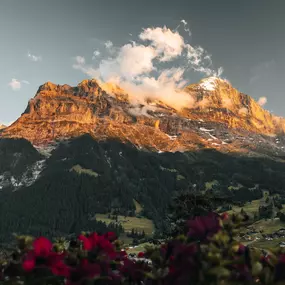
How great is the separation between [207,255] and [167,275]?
693mm

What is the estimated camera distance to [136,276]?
17.4 feet

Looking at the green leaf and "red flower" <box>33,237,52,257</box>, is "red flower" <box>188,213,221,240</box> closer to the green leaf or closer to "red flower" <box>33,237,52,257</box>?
the green leaf

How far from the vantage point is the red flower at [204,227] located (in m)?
4.76

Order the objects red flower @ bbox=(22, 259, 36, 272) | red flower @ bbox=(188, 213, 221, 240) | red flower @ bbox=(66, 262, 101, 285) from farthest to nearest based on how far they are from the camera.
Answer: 1. red flower @ bbox=(188, 213, 221, 240)
2. red flower @ bbox=(66, 262, 101, 285)
3. red flower @ bbox=(22, 259, 36, 272)

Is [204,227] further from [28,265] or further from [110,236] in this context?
[28,265]

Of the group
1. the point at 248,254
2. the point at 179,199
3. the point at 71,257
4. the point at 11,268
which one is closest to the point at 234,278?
the point at 248,254

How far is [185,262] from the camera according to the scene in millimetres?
4207

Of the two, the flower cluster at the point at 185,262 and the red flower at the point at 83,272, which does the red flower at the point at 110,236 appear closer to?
the flower cluster at the point at 185,262

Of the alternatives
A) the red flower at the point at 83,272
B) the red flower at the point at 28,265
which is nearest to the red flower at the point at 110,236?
the red flower at the point at 83,272

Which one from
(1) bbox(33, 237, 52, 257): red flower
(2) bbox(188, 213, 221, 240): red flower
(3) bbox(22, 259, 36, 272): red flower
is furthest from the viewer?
(2) bbox(188, 213, 221, 240): red flower

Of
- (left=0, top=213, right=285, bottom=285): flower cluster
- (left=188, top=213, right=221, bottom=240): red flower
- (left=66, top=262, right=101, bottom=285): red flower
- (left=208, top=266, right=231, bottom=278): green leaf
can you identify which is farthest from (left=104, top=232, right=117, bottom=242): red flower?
(left=208, top=266, right=231, bottom=278): green leaf

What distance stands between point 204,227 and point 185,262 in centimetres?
77

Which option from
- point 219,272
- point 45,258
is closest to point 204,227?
point 219,272

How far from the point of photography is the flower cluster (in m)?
4.02
